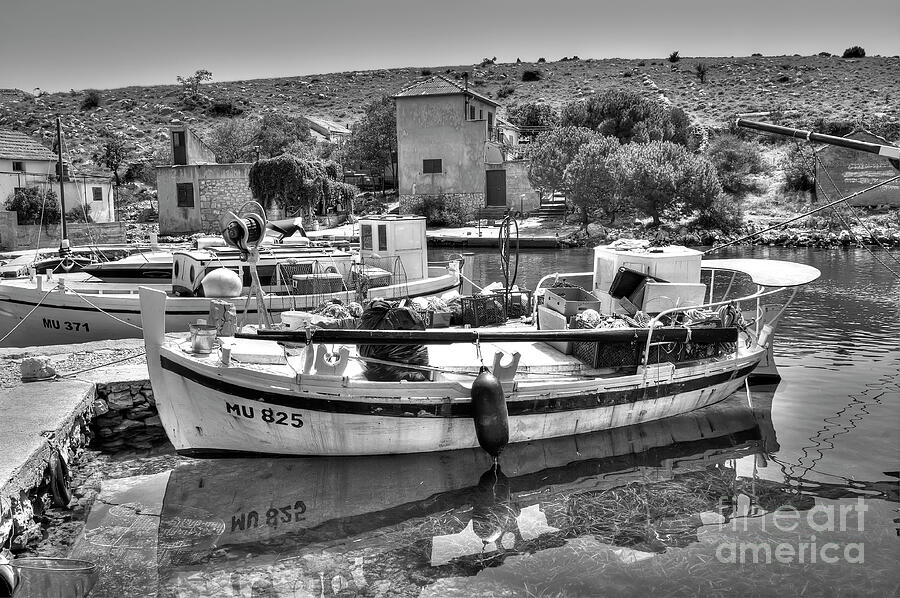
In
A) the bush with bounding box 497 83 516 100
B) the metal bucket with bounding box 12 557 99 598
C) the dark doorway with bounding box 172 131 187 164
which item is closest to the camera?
the metal bucket with bounding box 12 557 99 598

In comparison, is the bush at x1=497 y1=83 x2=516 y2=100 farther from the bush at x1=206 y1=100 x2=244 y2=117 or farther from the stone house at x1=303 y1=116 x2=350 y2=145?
the bush at x1=206 y1=100 x2=244 y2=117

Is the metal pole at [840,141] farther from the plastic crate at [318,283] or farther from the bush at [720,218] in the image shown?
the bush at [720,218]

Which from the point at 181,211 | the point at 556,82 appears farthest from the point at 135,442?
the point at 556,82

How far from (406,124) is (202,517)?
1815 inches

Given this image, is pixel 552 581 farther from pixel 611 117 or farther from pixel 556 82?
pixel 556 82

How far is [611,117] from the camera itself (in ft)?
196

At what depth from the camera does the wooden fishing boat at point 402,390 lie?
1050 cm

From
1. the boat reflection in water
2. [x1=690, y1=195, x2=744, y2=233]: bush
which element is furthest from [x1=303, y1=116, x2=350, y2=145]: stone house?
the boat reflection in water

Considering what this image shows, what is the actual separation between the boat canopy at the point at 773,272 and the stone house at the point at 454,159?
3746 cm

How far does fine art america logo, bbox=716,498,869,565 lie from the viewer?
8656 millimetres

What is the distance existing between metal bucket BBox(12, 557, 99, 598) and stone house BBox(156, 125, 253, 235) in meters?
41.8

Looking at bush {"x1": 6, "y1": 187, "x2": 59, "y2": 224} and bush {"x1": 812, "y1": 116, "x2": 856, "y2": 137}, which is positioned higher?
bush {"x1": 812, "y1": 116, "x2": 856, "y2": 137}

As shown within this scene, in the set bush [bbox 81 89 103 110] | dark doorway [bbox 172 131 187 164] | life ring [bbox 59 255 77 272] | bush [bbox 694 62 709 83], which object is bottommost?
life ring [bbox 59 255 77 272]

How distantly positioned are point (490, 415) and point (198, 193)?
1635 inches
